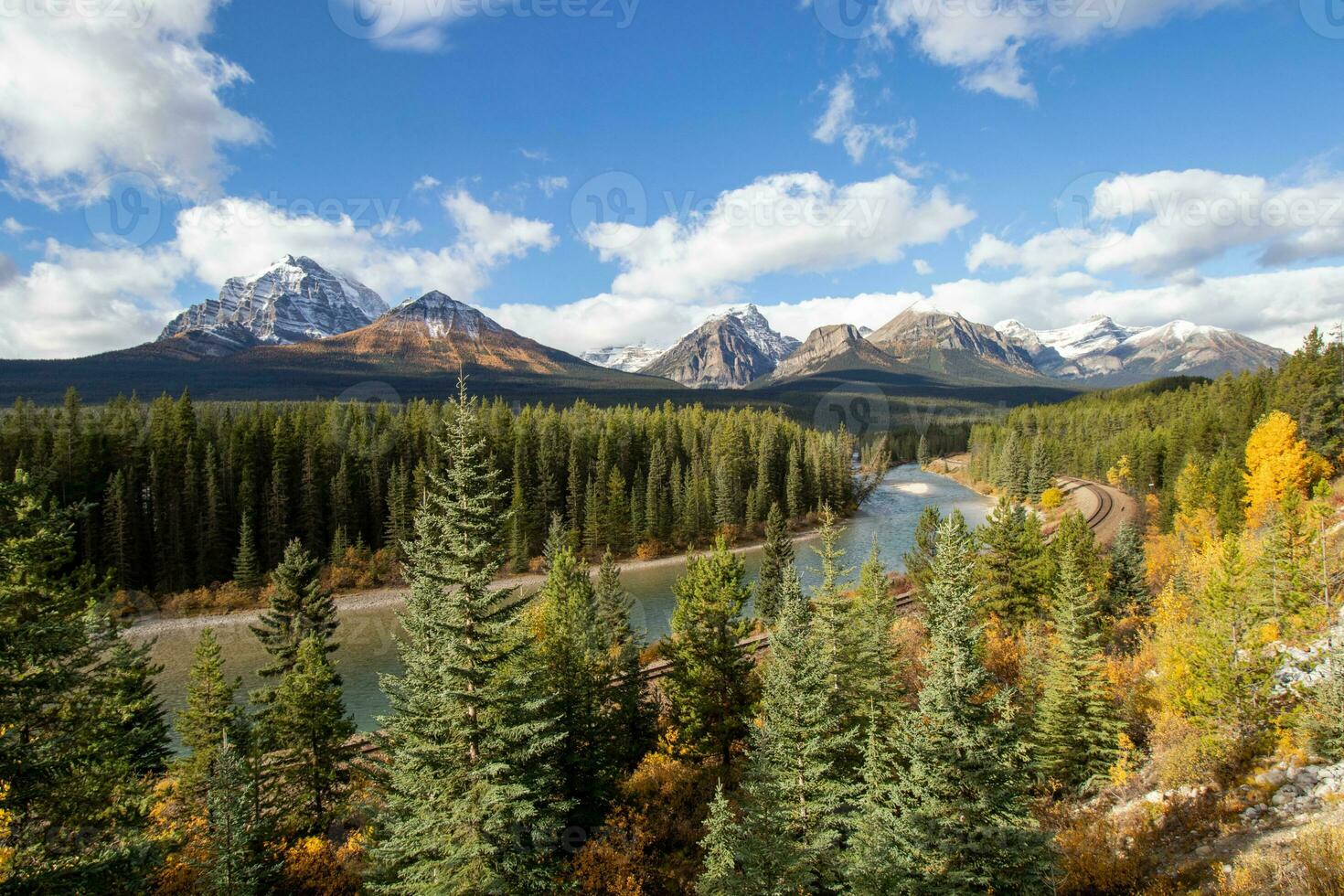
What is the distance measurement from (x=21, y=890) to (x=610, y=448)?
76226 millimetres

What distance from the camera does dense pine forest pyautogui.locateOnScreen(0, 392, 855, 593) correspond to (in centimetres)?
5677

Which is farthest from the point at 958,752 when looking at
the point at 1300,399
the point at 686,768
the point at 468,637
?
the point at 1300,399

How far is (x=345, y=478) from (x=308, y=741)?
50.3 metres

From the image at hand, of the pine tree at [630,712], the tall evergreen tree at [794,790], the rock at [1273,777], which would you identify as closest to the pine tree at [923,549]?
the pine tree at [630,712]

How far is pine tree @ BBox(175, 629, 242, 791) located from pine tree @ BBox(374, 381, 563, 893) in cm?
991

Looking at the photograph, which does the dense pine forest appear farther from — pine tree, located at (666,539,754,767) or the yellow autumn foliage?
the yellow autumn foliage

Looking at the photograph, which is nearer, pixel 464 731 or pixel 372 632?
pixel 464 731

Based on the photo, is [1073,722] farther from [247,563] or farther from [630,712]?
[247,563]

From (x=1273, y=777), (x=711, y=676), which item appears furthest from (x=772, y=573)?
(x=1273, y=777)

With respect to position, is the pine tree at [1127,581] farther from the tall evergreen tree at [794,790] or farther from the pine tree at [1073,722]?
the tall evergreen tree at [794,790]

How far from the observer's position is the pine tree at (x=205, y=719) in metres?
20.5

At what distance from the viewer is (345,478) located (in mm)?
66500

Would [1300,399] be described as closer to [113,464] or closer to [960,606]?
[960,606]

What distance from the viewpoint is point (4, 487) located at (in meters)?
10.3
